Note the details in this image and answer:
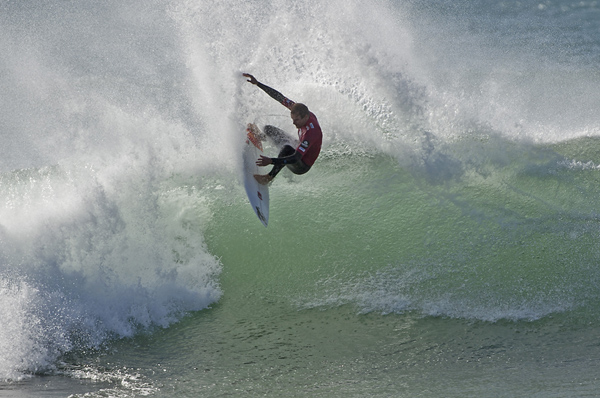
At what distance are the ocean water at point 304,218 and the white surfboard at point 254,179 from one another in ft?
1.12

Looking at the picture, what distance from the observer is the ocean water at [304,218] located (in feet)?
18.3

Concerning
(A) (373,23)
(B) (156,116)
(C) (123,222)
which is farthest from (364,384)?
(A) (373,23)

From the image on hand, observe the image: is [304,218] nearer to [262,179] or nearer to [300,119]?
[262,179]

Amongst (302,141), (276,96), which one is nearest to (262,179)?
(302,141)

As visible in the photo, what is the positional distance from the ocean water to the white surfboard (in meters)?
0.34

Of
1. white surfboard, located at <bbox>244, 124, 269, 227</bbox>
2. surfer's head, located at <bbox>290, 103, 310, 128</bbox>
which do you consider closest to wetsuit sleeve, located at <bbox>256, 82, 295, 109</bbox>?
surfer's head, located at <bbox>290, 103, 310, 128</bbox>

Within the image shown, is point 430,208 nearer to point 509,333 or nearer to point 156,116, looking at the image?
point 509,333

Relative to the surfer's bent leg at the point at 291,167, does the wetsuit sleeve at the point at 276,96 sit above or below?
above

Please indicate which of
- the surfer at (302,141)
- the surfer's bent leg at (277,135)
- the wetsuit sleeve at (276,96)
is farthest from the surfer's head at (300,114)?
the surfer's bent leg at (277,135)

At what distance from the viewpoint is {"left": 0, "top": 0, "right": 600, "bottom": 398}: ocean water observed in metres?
5.57

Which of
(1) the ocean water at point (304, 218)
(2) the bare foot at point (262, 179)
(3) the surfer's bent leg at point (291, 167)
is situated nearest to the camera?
(1) the ocean water at point (304, 218)

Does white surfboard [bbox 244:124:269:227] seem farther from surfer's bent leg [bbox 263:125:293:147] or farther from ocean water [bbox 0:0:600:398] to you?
ocean water [bbox 0:0:600:398]

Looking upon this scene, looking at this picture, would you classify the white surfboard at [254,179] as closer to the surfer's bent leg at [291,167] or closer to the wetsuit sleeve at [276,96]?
the surfer's bent leg at [291,167]

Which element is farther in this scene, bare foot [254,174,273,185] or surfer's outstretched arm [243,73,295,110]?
bare foot [254,174,273,185]
